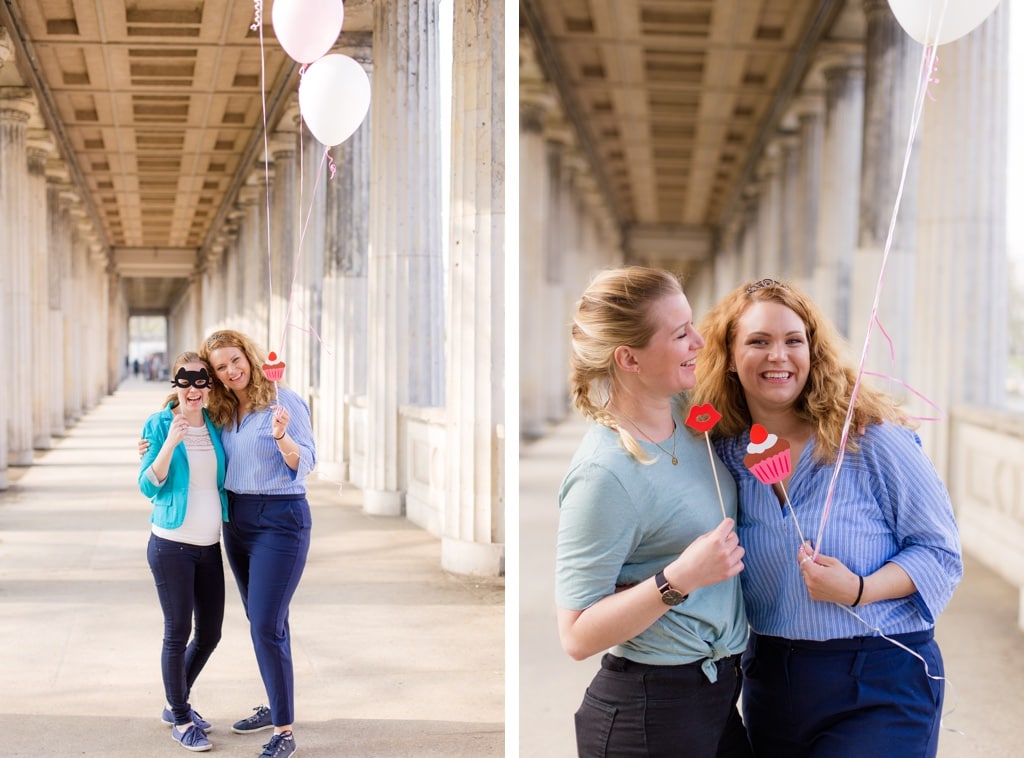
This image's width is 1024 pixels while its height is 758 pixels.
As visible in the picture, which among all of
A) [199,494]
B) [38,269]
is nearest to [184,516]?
[199,494]

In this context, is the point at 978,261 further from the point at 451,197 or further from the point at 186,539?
the point at 186,539

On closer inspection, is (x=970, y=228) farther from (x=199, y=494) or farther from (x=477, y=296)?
(x=199, y=494)

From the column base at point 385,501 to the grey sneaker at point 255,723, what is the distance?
5382mm

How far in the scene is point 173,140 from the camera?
52.8ft

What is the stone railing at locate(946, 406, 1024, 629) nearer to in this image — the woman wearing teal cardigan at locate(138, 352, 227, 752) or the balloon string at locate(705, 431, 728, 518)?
the woman wearing teal cardigan at locate(138, 352, 227, 752)

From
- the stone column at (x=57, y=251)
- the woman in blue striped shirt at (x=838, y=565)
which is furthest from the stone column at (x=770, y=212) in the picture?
the woman in blue striped shirt at (x=838, y=565)

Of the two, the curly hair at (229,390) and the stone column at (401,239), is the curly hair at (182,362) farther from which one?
the stone column at (401,239)

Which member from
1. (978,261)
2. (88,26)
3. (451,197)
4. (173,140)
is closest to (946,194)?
(978,261)

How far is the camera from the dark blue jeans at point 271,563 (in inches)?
167

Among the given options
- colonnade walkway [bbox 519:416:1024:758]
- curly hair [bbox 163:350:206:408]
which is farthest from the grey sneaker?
curly hair [bbox 163:350:206:408]

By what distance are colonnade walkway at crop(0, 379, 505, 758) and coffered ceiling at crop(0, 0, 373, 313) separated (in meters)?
1.82

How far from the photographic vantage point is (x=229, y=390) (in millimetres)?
4297

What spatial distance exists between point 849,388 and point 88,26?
966 cm

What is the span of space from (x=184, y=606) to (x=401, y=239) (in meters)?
6.54
